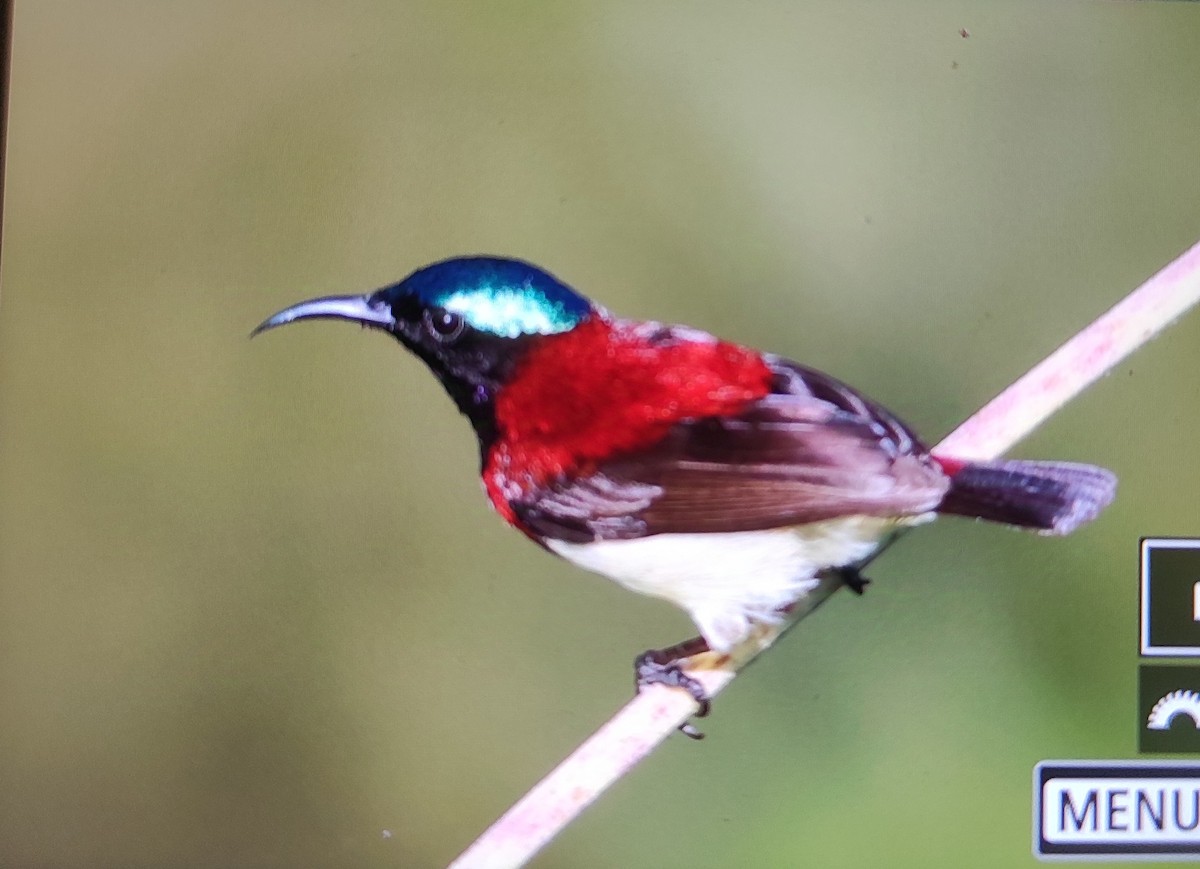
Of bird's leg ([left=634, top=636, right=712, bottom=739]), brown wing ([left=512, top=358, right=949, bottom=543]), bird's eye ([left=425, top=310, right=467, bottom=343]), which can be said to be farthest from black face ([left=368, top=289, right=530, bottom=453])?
bird's leg ([left=634, top=636, right=712, bottom=739])

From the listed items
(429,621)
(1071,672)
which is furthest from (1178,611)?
(429,621)

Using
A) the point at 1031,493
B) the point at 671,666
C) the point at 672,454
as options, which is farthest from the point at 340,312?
the point at 1031,493

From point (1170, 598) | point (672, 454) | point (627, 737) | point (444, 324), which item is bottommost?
point (627, 737)

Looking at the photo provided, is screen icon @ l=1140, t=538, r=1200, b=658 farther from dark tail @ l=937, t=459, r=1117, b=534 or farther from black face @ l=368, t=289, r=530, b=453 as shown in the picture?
black face @ l=368, t=289, r=530, b=453

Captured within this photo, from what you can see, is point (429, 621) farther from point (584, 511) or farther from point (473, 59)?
point (473, 59)

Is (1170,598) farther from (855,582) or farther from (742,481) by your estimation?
(742,481)

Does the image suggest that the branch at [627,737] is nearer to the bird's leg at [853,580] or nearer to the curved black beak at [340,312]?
the bird's leg at [853,580]
